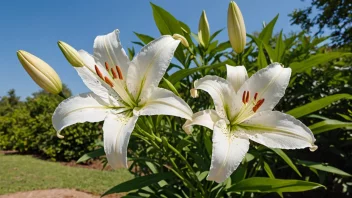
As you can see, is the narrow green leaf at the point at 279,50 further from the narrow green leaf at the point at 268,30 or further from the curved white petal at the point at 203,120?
the curved white petal at the point at 203,120

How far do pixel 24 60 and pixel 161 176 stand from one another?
1.86ft

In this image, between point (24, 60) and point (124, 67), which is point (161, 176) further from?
point (24, 60)

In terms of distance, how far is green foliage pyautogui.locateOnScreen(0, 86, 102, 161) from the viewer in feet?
23.7

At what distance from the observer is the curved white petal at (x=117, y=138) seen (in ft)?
2.02

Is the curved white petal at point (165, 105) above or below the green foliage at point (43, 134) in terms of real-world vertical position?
above

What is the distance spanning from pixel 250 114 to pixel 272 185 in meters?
0.22

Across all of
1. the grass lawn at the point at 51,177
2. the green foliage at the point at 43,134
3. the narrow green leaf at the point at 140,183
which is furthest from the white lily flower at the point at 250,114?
the green foliage at the point at 43,134

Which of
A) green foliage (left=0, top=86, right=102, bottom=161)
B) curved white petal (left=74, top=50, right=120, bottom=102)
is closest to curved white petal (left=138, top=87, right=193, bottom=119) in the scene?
curved white petal (left=74, top=50, right=120, bottom=102)

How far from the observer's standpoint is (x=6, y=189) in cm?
492

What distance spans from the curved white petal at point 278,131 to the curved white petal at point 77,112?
1.03 feet

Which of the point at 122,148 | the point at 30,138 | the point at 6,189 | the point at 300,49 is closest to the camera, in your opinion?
the point at 122,148

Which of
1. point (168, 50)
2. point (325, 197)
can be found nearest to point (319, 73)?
point (325, 197)

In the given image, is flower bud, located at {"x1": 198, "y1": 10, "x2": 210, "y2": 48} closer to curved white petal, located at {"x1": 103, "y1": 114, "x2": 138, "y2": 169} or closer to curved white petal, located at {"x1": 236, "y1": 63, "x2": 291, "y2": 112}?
curved white petal, located at {"x1": 236, "y1": 63, "x2": 291, "y2": 112}

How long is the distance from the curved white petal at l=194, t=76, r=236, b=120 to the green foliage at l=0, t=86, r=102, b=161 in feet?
20.3
